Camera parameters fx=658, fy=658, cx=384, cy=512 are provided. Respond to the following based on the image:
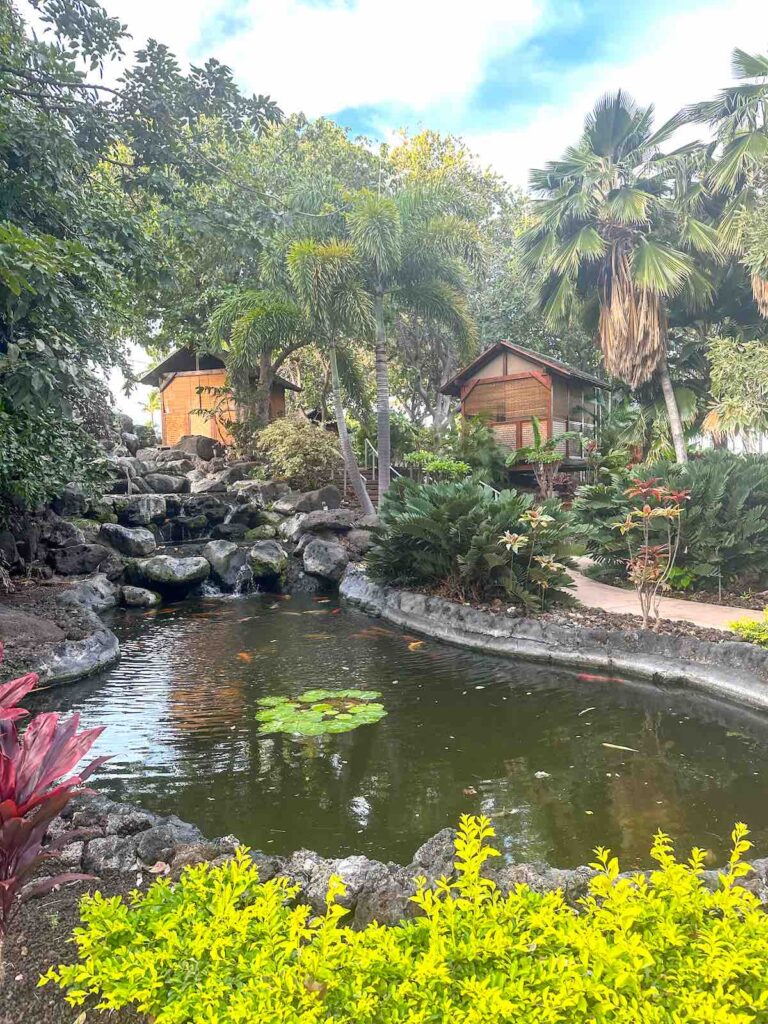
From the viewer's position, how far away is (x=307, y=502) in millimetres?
16641

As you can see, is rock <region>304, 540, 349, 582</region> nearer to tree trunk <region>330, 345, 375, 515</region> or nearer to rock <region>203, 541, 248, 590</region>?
rock <region>203, 541, 248, 590</region>

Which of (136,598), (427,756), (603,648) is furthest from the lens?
(136,598)

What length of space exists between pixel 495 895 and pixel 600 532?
8.95m

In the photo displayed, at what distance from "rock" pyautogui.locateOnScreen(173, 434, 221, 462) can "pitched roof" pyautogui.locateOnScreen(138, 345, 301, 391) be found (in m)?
3.19

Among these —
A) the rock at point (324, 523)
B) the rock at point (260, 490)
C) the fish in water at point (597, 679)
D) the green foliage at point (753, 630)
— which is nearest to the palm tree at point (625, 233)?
the rock at point (324, 523)

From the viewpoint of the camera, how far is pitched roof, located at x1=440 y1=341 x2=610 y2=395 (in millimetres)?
19484

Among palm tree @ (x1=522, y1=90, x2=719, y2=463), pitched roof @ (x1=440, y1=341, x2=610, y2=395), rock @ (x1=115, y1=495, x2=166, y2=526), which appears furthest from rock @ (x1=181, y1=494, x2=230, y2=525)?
palm tree @ (x1=522, y1=90, x2=719, y2=463)

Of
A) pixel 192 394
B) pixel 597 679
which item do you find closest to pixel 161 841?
pixel 597 679

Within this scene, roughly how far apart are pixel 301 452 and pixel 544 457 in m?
6.60

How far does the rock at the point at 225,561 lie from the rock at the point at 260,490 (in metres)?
3.73

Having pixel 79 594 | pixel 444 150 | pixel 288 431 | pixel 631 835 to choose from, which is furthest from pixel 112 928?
pixel 444 150

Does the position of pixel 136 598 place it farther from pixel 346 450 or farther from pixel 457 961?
pixel 457 961

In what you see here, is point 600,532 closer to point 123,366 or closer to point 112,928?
point 123,366

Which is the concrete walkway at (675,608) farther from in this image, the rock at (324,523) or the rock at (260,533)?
the rock at (260,533)
